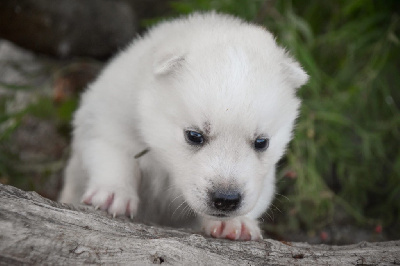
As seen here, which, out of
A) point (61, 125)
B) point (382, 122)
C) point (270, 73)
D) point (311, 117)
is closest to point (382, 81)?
point (382, 122)

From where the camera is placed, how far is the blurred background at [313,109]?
456cm

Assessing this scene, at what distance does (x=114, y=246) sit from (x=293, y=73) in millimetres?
1601

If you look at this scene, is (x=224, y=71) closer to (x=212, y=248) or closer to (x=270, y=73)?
(x=270, y=73)

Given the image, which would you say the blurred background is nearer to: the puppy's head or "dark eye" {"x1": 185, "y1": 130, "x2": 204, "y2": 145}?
the puppy's head

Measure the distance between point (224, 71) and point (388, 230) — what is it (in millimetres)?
2934

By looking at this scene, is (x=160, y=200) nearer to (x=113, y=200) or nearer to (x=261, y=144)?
(x=113, y=200)

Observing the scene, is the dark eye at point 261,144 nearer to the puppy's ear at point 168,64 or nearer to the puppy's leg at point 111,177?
the puppy's ear at point 168,64

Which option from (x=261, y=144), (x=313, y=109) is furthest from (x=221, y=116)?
(x=313, y=109)

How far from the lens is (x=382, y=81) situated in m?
4.73

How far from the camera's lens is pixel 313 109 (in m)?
4.60

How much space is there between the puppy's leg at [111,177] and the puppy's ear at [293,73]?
1.20 m

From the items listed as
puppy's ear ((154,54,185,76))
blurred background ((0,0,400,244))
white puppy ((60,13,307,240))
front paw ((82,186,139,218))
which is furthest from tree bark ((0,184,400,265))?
blurred background ((0,0,400,244))

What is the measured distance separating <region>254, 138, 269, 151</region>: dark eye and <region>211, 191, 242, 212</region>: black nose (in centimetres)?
37

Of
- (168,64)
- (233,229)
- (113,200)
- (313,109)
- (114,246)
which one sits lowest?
(114,246)
